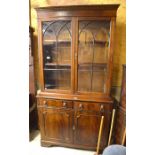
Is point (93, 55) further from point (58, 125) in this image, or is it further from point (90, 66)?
point (58, 125)

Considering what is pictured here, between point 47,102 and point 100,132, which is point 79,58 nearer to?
point 47,102

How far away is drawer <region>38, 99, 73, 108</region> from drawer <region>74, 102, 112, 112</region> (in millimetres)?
105

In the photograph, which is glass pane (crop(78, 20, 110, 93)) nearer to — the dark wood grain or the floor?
the dark wood grain

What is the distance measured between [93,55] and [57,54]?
0.55 m

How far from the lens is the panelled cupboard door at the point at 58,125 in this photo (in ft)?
6.90

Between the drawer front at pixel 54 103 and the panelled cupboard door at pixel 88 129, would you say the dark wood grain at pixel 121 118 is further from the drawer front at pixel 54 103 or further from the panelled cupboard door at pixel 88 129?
the drawer front at pixel 54 103

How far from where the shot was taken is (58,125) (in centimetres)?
215

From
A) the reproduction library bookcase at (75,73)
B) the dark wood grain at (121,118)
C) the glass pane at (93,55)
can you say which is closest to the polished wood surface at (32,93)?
the reproduction library bookcase at (75,73)

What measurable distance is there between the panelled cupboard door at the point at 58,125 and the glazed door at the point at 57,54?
37 cm

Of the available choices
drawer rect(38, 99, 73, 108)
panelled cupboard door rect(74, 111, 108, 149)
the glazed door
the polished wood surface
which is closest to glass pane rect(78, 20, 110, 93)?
the glazed door

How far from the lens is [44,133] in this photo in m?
2.24
